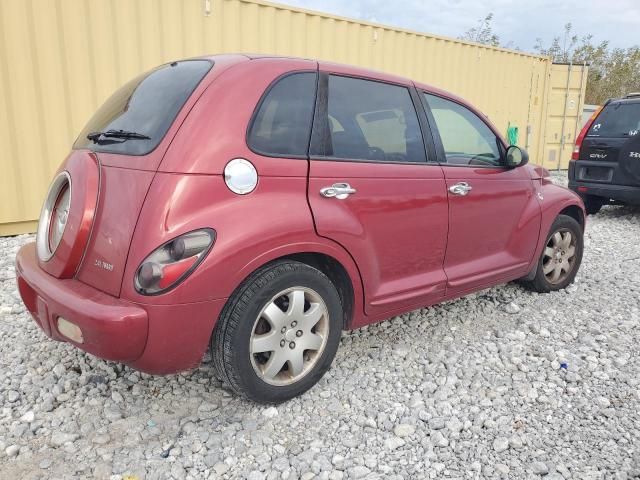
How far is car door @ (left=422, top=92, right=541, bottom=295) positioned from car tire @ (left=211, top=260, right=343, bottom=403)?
1050 millimetres

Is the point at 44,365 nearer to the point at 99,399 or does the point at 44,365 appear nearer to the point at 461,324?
the point at 99,399

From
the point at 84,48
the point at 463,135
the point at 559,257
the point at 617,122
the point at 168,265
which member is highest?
the point at 84,48

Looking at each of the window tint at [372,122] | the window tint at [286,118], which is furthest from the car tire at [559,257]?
the window tint at [286,118]

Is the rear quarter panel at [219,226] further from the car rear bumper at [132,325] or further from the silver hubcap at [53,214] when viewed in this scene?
the silver hubcap at [53,214]

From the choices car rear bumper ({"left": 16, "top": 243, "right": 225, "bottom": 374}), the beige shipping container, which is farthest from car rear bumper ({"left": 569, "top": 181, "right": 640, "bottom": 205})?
car rear bumper ({"left": 16, "top": 243, "right": 225, "bottom": 374})

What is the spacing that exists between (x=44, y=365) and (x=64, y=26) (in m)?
3.98

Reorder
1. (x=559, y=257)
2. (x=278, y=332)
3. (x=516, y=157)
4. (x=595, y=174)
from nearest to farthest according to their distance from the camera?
(x=278, y=332)
(x=516, y=157)
(x=559, y=257)
(x=595, y=174)

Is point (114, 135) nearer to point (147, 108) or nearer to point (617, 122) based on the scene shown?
point (147, 108)

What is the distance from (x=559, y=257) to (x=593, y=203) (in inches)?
172

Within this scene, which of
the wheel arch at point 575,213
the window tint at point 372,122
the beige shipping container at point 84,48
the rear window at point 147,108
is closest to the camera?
the rear window at point 147,108

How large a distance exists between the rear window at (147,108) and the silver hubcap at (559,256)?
3108mm

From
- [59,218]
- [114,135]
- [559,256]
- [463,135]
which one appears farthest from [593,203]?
[59,218]

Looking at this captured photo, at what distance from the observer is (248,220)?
2.24m

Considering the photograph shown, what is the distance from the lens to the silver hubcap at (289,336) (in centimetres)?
240
